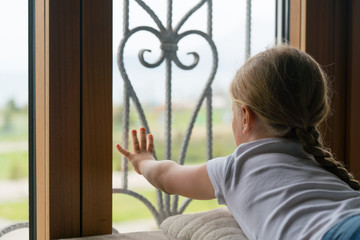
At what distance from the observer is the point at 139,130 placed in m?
1.27

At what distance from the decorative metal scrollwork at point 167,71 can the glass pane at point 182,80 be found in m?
0.01

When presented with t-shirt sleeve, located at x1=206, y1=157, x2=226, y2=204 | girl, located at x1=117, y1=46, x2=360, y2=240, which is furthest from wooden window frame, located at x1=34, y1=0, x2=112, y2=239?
t-shirt sleeve, located at x1=206, y1=157, x2=226, y2=204

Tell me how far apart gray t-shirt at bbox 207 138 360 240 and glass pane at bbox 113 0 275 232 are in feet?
1.00

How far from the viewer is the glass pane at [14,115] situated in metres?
1.14

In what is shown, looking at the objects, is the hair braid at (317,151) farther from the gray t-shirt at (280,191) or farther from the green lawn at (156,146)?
the green lawn at (156,146)

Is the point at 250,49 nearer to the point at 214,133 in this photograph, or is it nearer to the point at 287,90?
the point at 214,133

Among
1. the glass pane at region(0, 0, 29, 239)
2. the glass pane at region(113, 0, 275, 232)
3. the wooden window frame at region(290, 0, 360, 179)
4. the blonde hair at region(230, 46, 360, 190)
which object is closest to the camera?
the blonde hair at region(230, 46, 360, 190)

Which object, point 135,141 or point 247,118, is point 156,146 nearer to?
point 135,141

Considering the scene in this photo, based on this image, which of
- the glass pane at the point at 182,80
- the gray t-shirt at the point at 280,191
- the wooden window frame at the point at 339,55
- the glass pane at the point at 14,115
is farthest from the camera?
the wooden window frame at the point at 339,55

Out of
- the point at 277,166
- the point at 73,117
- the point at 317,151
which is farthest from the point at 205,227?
the point at 73,117

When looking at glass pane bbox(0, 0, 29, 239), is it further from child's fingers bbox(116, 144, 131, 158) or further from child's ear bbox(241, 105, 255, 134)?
child's ear bbox(241, 105, 255, 134)

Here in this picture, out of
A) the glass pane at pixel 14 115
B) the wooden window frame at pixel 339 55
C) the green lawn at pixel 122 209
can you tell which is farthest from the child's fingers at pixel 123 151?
the wooden window frame at pixel 339 55

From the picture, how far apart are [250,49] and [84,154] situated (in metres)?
0.67

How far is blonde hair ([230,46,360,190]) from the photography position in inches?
40.4
